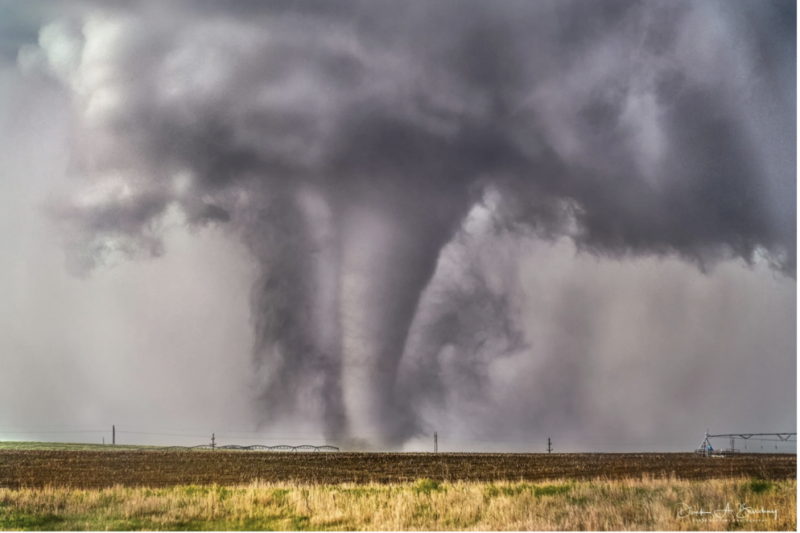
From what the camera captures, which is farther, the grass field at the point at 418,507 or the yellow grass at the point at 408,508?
the grass field at the point at 418,507

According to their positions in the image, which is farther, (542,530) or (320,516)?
(320,516)

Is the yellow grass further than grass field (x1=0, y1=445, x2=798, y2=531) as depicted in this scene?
No

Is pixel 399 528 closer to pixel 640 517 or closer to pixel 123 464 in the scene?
pixel 640 517

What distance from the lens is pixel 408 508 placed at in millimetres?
33750

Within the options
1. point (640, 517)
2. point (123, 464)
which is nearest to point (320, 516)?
point (640, 517)

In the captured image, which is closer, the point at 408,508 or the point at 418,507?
the point at 408,508

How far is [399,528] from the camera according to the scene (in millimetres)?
26609

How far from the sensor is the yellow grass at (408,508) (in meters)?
27.7

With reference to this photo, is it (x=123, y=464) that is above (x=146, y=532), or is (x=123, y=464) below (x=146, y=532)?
below

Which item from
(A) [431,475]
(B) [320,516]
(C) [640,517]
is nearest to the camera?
(C) [640,517]

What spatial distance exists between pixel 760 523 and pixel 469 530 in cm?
1078

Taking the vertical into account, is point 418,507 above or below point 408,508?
below

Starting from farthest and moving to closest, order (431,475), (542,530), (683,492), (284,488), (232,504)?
1. (431,475)
2. (284,488)
3. (683,492)
4. (232,504)
5. (542,530)

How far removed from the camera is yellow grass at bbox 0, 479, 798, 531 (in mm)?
27734
